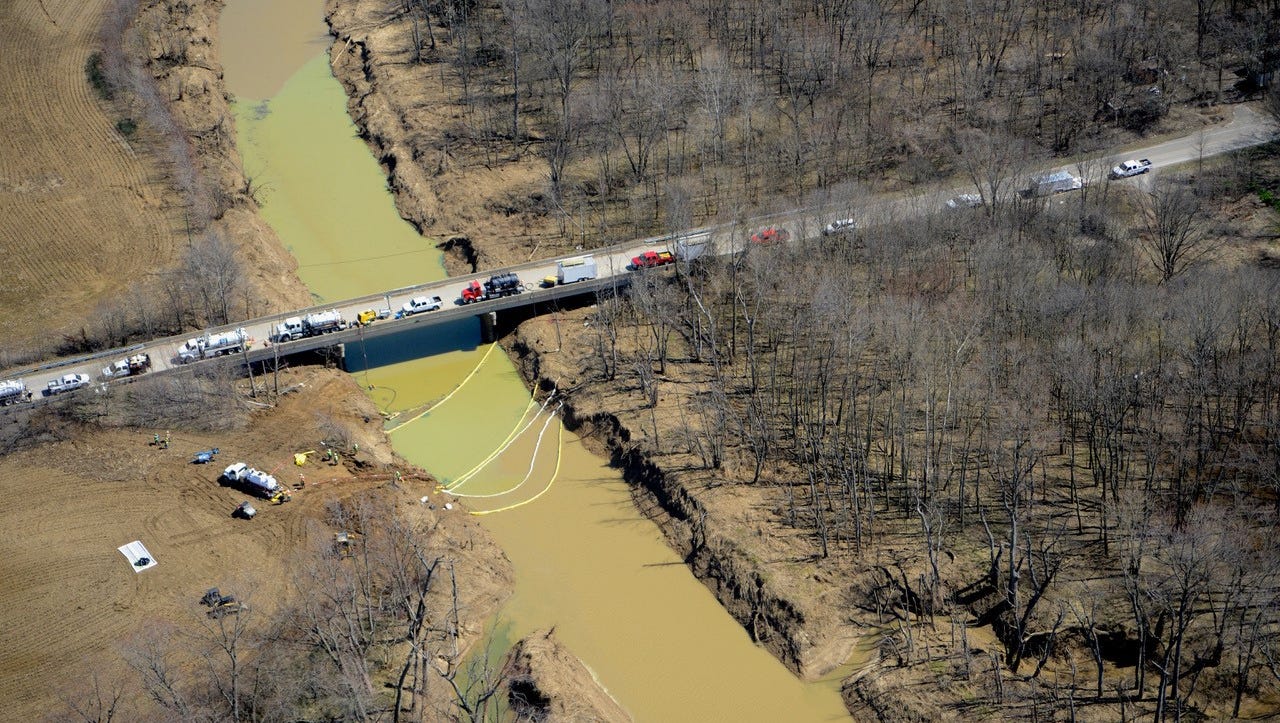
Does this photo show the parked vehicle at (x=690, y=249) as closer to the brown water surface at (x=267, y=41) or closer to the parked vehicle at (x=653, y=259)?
the parked vehicle at (x=653, y=259)

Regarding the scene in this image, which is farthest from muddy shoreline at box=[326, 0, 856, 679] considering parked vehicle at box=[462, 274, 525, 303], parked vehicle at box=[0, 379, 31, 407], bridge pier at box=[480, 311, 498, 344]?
parked vehicle at box=[0, 379, 31, 407]

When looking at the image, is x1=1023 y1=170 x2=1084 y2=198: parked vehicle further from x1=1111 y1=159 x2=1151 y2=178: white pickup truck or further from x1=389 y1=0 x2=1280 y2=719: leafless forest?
x1=1111 y1=159 x2=1151 y2=178: white pickup truck

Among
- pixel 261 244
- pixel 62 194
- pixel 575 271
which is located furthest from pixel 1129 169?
pixel 62 194

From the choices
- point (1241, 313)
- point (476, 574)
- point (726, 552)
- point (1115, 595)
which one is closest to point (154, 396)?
point (476, 574)

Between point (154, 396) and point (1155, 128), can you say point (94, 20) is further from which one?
point (1155, 128)

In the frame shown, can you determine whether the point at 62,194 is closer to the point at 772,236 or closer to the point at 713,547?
the point at 772,236
